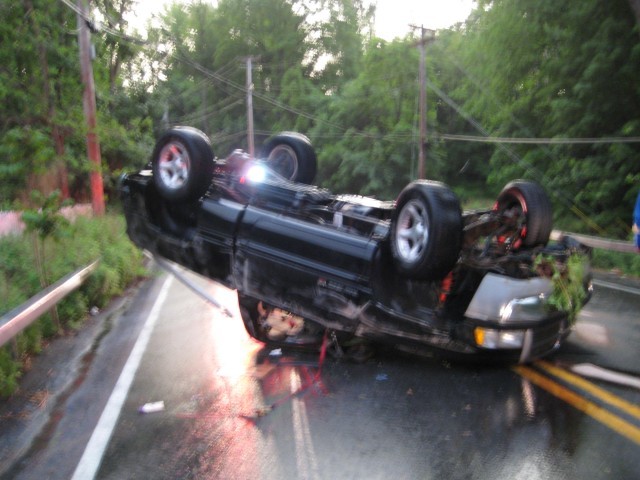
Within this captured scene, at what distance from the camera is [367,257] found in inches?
181

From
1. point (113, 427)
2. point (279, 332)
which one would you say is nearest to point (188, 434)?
point (113, 427)

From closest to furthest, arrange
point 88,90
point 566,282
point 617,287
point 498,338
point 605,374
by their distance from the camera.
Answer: point 498,338
point 566,282
point 605,374
point 617,287
point 88,90

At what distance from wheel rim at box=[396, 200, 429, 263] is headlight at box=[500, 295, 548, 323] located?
2.43 feet

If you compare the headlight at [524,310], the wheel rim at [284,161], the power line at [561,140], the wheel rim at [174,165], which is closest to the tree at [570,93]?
the power line at [561,140]

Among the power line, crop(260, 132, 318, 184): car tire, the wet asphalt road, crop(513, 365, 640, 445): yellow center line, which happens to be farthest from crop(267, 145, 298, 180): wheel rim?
the power line

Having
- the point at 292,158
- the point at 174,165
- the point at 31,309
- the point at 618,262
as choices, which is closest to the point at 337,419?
the point at 31,309

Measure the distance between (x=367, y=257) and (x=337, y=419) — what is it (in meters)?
1.22

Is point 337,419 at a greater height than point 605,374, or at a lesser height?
lesser

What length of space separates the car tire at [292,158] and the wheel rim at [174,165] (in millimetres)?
1278

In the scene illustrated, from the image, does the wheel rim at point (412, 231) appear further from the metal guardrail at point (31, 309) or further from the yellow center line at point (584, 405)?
the metal guardrail at point (31, 309)

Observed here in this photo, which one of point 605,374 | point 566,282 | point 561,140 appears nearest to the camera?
point 566,282

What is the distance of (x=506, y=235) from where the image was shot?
17.6 feet

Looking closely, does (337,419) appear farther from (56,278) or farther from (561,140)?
(561,140)

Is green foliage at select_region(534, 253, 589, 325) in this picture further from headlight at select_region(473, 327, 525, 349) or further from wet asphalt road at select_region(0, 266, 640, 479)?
wet asphalt road at select_region(0, 266, 640, 479)
